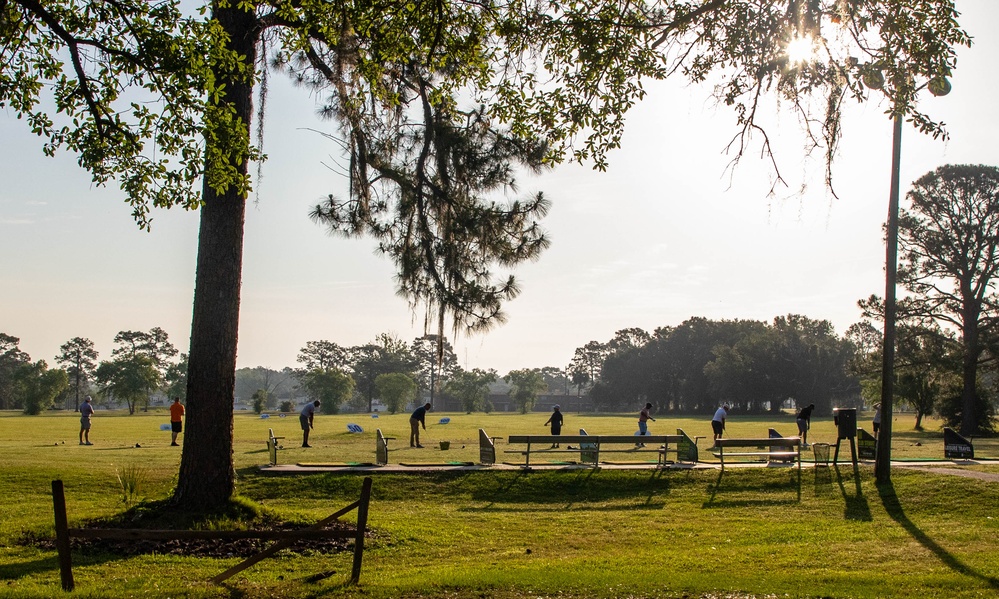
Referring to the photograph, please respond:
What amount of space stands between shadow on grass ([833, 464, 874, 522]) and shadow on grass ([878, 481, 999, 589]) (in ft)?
1.17

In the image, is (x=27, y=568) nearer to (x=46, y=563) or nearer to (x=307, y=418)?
(x=46, y=563)

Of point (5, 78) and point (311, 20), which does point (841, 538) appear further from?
point (5, 78)

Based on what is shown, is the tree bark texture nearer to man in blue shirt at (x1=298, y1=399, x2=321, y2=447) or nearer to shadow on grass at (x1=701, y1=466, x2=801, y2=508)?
shadow on grass at (x1=701, y1=466, x2=801, y2=508)

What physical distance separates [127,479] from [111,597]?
675 cm

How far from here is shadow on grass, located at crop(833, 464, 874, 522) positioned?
14438 mm

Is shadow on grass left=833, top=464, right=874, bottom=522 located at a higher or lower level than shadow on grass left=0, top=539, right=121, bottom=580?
higher

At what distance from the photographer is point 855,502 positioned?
15625 millimetres

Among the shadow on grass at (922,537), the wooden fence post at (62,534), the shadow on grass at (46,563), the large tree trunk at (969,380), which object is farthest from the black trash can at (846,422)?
the large tree trunk at (969,380)

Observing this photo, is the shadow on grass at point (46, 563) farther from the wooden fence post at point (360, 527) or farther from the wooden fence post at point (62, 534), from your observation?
the wooden fence post at point (360, 527)

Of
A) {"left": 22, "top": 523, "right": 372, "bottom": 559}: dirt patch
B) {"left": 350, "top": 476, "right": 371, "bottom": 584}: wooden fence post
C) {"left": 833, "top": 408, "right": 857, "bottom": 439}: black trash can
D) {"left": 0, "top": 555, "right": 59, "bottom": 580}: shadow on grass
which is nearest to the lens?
{"left": 350, "top": 476, "right": 371, "bottom": 584}: wooden fence post

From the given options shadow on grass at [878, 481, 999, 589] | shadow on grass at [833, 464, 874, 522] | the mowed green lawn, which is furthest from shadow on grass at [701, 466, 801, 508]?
shadow on grass at [878, 481, 999, 589]

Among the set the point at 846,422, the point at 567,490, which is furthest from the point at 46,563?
the point at 846,422

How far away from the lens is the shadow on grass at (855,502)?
14.4m

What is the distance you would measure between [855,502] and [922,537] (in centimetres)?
342
